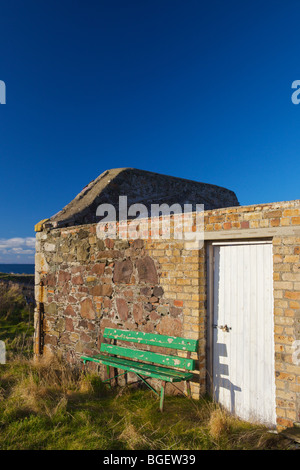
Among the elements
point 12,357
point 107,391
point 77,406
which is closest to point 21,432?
point 77,406

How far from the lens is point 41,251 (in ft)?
24.3

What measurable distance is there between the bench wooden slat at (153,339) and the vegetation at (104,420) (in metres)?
0.71

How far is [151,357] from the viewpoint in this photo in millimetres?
5062

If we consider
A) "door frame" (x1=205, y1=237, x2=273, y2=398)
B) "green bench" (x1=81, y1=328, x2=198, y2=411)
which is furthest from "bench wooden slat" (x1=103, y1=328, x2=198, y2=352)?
"door frame" (x1=205, y1=237, x2=273, y2=398)

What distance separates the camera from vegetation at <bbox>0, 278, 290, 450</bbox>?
11.6 ft

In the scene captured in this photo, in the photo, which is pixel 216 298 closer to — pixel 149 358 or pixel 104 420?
pixel 149 358

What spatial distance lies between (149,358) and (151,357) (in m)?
0.04

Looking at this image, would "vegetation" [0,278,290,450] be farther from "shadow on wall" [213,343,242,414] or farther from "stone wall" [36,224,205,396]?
"stone wall" [36,224,205,396]

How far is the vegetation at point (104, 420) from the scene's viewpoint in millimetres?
3541

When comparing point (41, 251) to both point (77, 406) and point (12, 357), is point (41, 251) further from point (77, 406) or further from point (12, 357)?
point (77, 406)

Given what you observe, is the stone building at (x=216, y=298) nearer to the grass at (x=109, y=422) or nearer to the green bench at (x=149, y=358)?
the green bench at (x=149, y=358)

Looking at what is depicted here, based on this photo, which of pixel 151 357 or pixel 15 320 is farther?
pixel 15 320

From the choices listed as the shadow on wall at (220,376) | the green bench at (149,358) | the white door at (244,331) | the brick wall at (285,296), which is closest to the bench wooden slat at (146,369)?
the green bench at (149,358)

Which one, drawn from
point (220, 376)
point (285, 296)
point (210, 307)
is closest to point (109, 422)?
point (220, 376)
